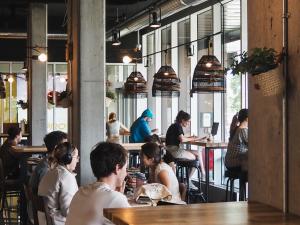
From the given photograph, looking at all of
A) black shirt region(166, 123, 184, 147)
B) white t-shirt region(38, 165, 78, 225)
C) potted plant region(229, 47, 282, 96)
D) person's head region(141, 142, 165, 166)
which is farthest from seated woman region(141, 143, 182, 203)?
black shirt region(166, 123, 184, 147)

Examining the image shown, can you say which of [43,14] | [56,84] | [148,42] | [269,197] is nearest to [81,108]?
[269,197]

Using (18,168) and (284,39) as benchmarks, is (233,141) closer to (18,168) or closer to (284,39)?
(18,168)

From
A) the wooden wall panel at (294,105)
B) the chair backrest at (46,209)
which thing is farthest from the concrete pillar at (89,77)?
the wooden wall panel at (294,105)

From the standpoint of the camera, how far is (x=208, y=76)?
28.4 ft

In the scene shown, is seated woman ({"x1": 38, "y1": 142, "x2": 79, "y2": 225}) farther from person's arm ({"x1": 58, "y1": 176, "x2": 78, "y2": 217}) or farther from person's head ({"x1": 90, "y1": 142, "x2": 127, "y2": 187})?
person's head ({"x1": 90, "y1": 142, "x2": 127, "y2": 187})

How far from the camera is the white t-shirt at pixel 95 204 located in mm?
3295

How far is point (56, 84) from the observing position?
18.6 metres

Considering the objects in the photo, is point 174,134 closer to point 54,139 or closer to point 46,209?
point 54,139

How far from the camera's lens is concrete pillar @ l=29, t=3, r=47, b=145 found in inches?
497

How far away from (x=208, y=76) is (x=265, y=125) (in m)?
5.23

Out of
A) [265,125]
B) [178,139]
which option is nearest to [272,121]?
[265,125]

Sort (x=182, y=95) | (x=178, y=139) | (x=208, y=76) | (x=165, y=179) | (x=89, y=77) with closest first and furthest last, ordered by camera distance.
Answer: (x=165, y=179) → (x=89, y=77) → (x=208, y=76) → (x=178, y=139) → (x=182, y=95)

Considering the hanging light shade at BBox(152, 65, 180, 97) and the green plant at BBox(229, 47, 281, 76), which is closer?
the green plant at BBox(229, 47, 281, 76)

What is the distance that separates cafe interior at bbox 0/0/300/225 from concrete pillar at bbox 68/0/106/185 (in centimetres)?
1
